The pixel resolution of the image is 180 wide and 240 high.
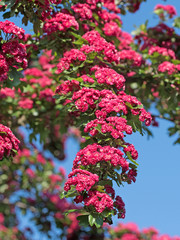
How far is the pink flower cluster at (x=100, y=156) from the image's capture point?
385cm

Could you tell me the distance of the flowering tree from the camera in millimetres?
3994

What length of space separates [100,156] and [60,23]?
258 cm

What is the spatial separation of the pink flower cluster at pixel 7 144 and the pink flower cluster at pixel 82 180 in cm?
71

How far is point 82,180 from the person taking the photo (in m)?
3.66

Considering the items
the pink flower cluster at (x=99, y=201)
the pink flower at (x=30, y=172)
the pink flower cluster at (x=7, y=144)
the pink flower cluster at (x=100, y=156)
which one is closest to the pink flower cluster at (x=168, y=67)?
the pink flower cluster at (x=100, y=156)

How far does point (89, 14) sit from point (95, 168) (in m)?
2.97

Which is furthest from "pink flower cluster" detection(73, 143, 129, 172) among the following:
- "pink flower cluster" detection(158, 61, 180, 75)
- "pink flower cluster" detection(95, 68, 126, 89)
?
"pink flower cluster" detection(158, 61, 180, 75)

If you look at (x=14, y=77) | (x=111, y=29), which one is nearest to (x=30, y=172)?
(x=111, y=29)

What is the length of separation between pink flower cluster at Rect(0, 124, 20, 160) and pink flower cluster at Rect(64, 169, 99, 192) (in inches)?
28.1

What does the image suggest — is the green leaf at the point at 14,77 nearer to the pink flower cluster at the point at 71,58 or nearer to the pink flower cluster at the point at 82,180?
the pink flower cluster at the point at 71,58

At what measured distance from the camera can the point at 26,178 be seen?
32.7 ft

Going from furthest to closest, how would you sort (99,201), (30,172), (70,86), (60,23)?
(30,172) → (60,23) → (70,86) → (99,201)

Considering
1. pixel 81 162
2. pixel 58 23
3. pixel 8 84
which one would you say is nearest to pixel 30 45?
pixel 58 23

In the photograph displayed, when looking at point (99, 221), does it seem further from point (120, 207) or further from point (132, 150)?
point (132, 150)
